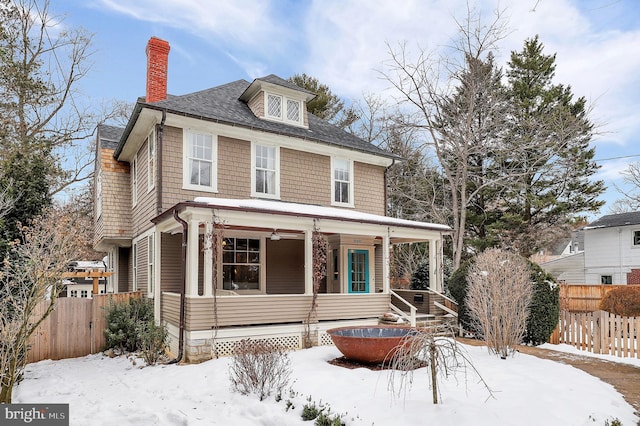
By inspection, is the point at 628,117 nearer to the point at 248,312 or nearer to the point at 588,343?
the point at 588,343

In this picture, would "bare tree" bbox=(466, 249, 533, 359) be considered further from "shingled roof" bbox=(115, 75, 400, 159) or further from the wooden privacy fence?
"shingled roof" bbox=(115, 75, 400, 159)

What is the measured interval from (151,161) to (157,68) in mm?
2990

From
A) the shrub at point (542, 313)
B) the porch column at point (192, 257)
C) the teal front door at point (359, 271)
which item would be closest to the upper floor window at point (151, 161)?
the porch column at point (192, 257)

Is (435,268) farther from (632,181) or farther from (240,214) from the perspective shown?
(632,181)

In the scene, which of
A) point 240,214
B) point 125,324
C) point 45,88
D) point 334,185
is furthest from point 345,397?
point 45,88

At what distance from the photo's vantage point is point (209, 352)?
947 cm

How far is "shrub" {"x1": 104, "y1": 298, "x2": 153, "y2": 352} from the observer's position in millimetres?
11109

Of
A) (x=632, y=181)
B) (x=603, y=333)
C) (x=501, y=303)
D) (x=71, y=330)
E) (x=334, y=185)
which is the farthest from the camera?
(x=632, y=181)

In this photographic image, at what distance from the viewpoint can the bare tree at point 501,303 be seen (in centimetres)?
909

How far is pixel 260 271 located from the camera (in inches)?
539

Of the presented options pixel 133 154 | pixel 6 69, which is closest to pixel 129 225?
pixel 133 154

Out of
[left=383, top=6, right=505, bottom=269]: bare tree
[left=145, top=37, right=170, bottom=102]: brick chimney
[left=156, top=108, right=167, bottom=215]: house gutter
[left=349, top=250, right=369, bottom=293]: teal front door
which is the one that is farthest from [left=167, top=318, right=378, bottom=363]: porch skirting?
[left=383, top=6, right=505, bottom=269]: bare tree

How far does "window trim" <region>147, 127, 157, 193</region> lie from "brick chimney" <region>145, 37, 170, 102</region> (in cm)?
140

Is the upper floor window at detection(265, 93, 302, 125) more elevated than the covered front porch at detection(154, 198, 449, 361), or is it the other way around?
the upper floor window at detection(265, 93, 302, 125)
